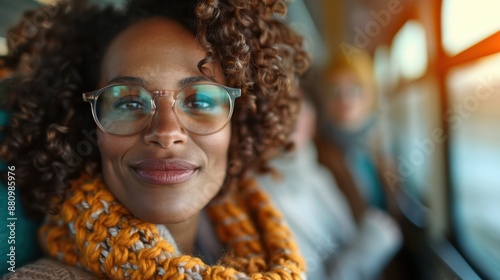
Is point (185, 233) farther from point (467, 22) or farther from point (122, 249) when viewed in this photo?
point (467, 22)

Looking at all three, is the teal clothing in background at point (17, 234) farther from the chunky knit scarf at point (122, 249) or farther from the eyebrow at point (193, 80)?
the eyebrow at point (193, 80)

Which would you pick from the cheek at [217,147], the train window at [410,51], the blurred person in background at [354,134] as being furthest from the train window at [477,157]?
the cheek at [217,147]

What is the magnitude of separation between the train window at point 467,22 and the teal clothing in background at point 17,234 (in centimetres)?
96

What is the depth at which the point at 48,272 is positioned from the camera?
31.0 inches

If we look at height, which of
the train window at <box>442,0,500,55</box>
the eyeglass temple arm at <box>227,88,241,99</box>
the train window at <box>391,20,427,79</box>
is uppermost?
the train window at <box>442,0,500,55</box>

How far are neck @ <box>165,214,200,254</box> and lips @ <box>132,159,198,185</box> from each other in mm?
102

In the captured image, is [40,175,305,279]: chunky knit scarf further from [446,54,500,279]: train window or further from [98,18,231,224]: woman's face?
[446,54,500,279]: train window

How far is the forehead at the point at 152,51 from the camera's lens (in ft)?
2.46

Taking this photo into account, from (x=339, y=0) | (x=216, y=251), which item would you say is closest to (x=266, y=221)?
(x=216, y=251)

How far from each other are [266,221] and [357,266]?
0.42 meters

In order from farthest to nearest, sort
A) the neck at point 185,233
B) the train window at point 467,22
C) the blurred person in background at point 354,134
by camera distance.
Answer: the blurred person in background at point 354,134 → the train window at point 467,22 → the neck at point 185,233

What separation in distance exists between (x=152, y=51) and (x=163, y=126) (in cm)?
12

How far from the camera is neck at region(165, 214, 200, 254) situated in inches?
33.5

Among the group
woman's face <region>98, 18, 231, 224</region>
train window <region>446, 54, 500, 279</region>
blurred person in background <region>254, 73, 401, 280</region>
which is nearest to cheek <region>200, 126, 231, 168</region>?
woman's face <region>98, 18, 231, 224</region>
